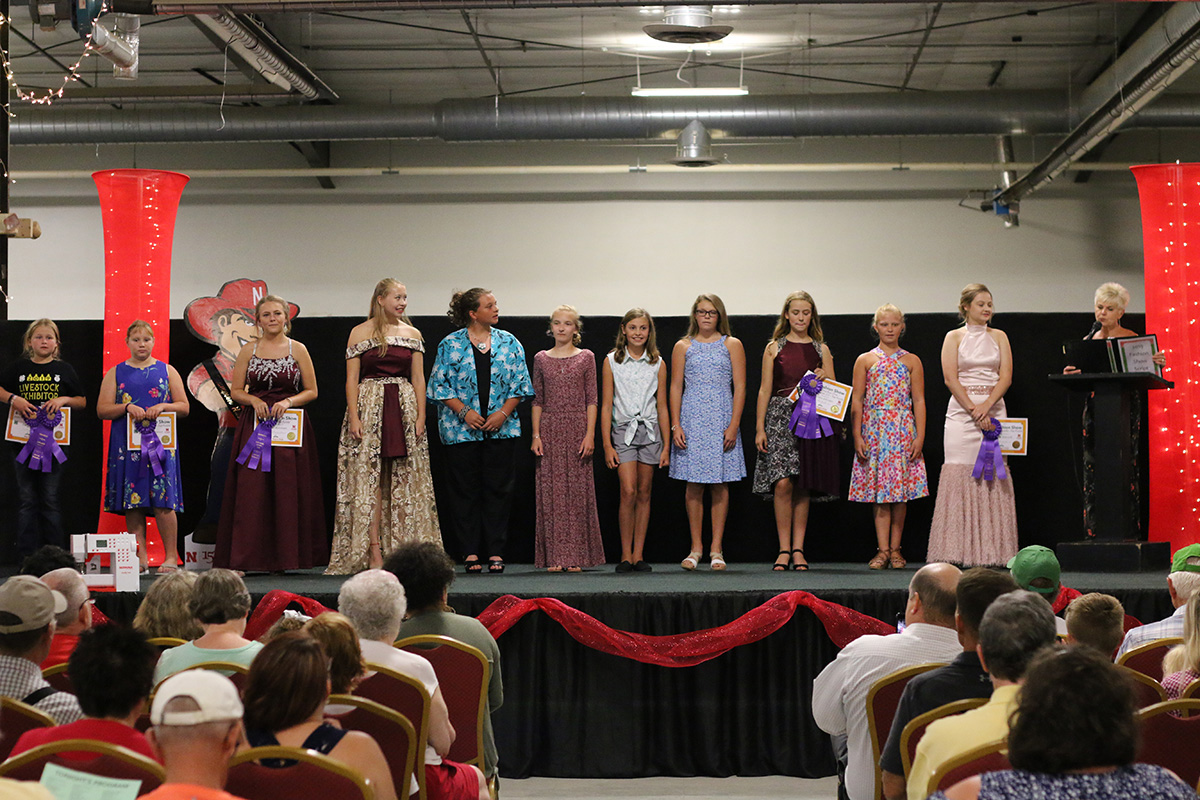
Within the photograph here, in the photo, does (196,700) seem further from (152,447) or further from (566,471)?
(152,447)

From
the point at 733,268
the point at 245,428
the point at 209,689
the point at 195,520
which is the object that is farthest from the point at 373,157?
the point at 209,689

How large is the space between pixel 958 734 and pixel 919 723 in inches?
10.9

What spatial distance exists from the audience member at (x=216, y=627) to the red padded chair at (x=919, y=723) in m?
1.48

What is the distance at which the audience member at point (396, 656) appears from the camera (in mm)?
2865

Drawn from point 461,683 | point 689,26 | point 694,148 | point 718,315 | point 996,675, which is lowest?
point 461,683

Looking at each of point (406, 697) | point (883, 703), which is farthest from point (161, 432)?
point (883, 703)

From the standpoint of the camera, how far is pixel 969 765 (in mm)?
1970

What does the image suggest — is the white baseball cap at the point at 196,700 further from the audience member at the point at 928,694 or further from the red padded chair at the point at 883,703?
the red padded chair at the point at 883,703

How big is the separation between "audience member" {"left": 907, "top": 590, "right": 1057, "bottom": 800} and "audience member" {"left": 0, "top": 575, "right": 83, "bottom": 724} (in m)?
1.74

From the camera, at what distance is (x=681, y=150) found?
8977mm

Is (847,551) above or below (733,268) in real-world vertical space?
below

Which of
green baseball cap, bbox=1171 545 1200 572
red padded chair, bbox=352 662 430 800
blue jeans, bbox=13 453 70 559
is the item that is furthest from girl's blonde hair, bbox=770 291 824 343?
red padded chair, bbox=352 662 430 800

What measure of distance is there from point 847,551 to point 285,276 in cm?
619

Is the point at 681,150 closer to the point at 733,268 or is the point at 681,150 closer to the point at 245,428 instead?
the point at 733,268
